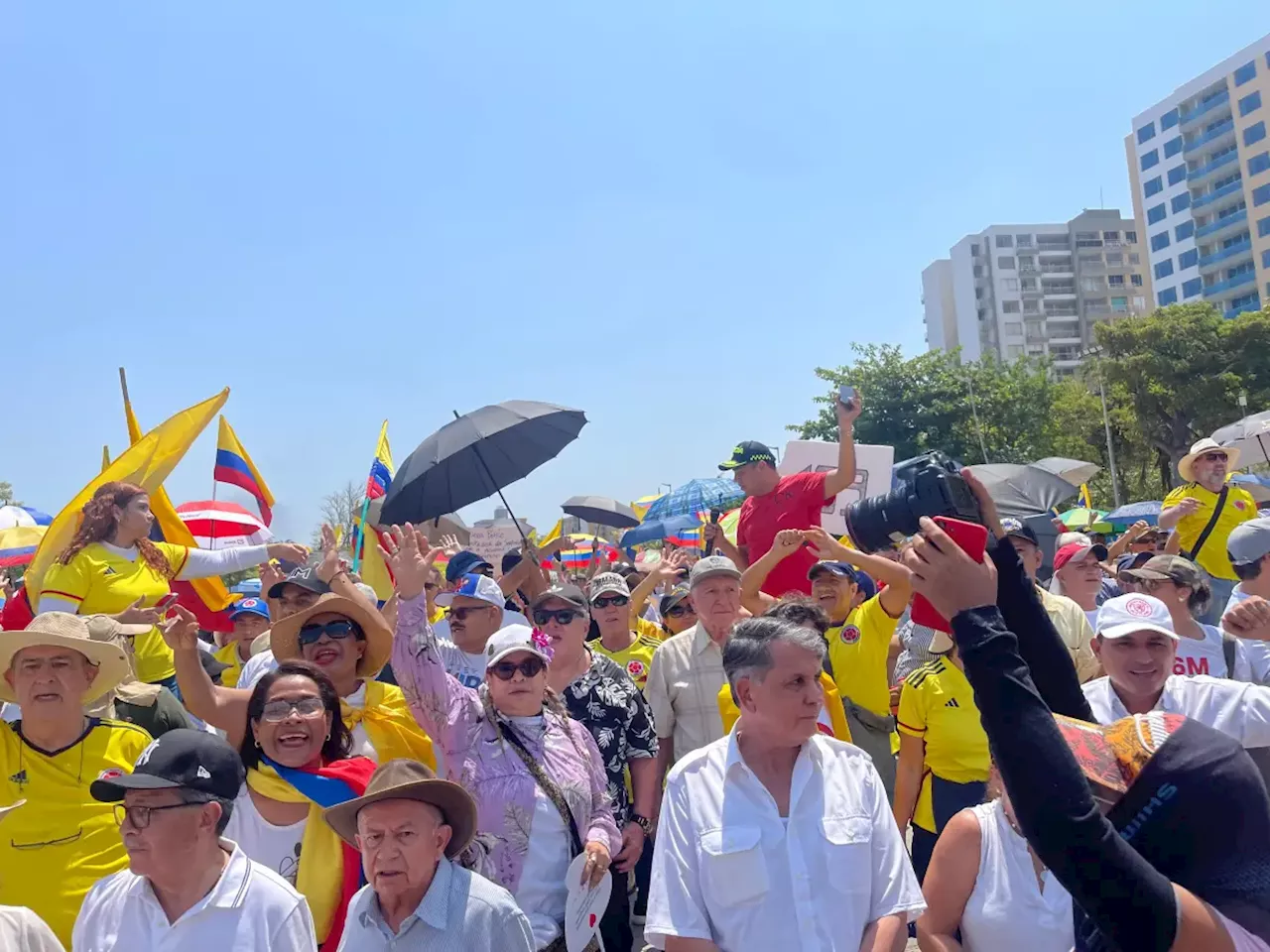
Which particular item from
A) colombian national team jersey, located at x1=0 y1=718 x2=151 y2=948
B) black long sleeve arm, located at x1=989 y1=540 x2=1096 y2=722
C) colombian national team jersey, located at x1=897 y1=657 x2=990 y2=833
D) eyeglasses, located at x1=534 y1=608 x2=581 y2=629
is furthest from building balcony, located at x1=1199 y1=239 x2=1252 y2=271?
colombian national team jersey, located at x1=0 y1=718 x2=151 y2=948

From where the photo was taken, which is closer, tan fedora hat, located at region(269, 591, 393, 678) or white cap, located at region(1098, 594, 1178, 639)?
white cap, located at region(1098, 594, 1178, 639)

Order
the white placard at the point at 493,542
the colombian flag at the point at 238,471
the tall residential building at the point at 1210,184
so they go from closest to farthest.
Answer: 1. the white placard at the point at 493,542
2. the colombian flag at the point at 238,471
3. the tall residential building at the point at 1210,184

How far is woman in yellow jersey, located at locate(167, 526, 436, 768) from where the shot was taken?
3.63 m

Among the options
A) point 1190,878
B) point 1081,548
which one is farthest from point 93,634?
point 1081,548

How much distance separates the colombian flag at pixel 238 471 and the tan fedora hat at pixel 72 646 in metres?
7.18

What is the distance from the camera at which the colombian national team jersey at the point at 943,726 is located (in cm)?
407

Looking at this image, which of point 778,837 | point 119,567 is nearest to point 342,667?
point 778,837

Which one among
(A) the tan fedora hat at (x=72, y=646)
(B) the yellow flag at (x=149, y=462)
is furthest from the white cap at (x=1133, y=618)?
(B) the yellow flag at (x=149, y=462)

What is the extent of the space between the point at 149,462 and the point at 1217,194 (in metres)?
84.9

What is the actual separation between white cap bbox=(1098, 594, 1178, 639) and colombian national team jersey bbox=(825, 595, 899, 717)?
134 cm

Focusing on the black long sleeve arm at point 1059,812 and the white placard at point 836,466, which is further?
the white placard at point 836,466

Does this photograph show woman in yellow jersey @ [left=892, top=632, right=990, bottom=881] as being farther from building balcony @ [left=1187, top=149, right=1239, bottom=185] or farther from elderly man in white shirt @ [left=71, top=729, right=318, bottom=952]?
building balcony @ [left=1187, top=149, right=1239, bottom=185]

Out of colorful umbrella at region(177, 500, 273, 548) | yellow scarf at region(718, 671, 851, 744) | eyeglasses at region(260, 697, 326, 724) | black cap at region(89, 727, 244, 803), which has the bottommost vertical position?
yellow scarf at region(718, 671, 851, 744)

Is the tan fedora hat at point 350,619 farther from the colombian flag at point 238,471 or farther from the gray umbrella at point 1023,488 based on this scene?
the colombian flag at point 238,471
